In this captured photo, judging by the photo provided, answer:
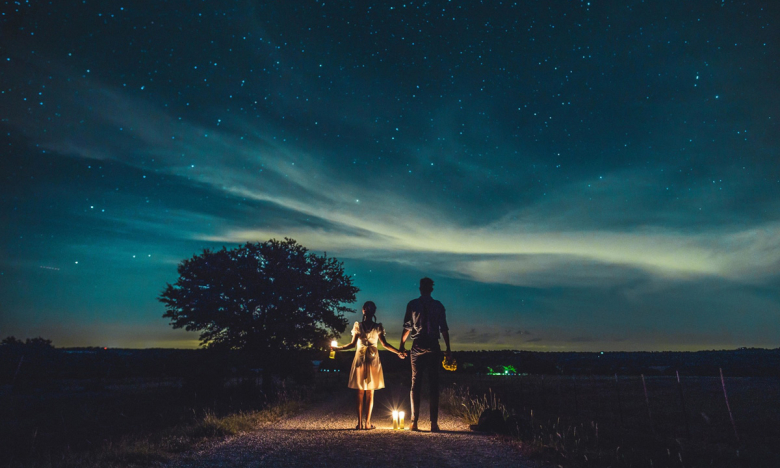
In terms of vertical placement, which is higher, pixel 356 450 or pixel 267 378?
pixel 267 378

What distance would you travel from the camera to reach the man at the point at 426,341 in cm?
784

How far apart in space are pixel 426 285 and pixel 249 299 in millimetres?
14811

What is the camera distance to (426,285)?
816 centimetres

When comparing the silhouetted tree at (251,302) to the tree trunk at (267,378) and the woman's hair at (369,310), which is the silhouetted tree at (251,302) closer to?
the tree trunk at (267,378)

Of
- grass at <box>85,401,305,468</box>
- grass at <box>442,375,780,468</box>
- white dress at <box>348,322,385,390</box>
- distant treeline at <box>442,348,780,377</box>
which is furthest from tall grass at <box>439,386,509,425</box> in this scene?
distant treeline at <box>442,348,780,377</box>

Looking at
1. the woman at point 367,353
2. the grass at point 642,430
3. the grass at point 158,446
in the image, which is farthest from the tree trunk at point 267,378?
the woman at point 367,353

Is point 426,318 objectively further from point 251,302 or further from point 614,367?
point 614,367

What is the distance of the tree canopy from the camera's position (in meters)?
20.4

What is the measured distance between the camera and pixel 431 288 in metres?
8.14

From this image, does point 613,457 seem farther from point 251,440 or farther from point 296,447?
point 251,440

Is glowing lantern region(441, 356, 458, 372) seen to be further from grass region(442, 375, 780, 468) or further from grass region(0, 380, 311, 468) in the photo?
grass region(0, 380, 311, 468)

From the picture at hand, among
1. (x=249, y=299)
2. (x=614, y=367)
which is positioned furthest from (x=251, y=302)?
(x=614, y=367)

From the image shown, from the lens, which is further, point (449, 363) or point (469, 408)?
point (469, 408)

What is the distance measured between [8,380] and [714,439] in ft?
162
